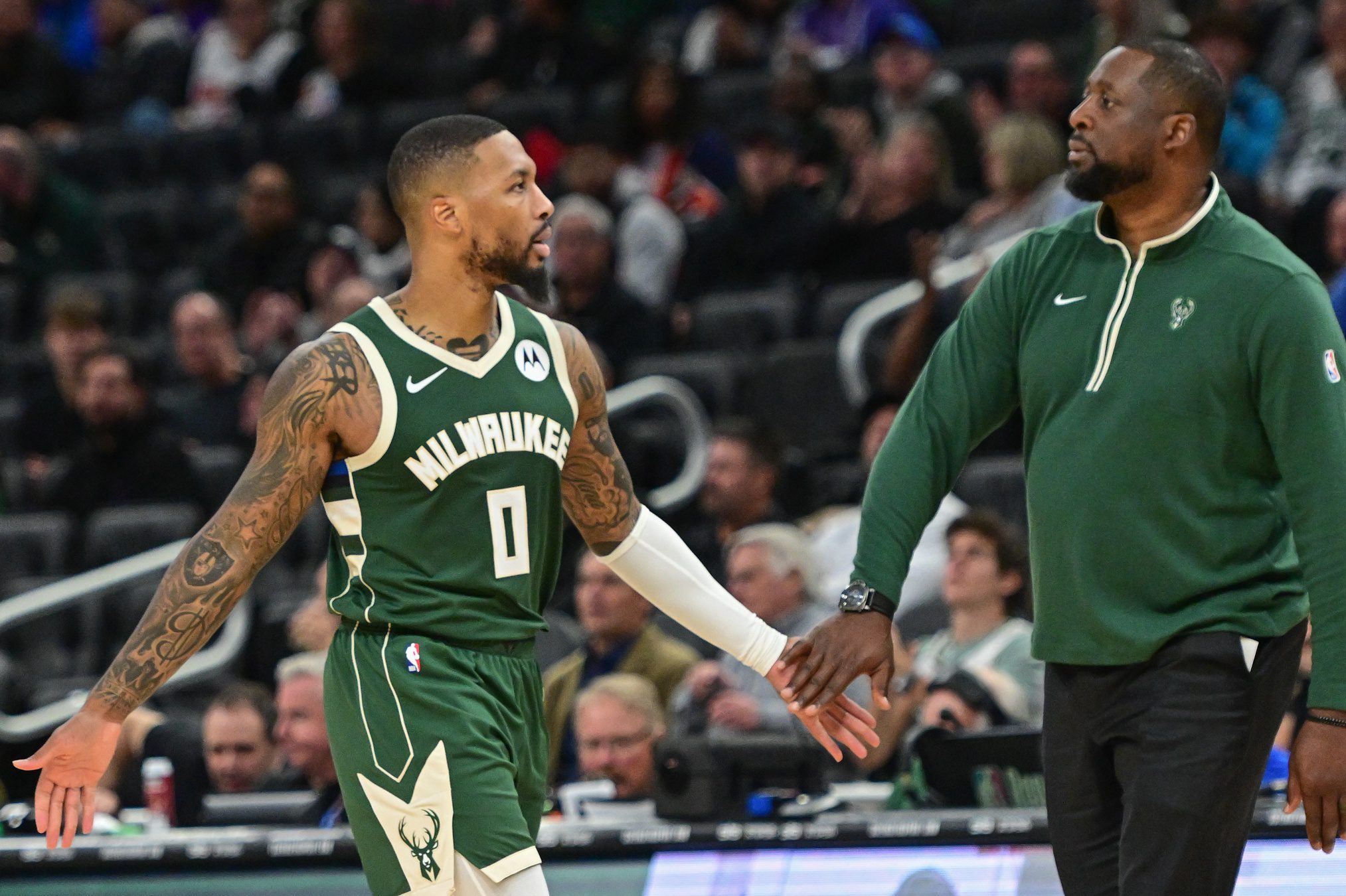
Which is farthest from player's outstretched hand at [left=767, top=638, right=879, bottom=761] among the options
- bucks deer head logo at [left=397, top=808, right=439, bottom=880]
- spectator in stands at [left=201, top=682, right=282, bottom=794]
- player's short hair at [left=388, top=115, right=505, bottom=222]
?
spectator in stands at [left=201, top=682, right=282, bottom=794]

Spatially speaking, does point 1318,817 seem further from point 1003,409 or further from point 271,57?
point 271,57

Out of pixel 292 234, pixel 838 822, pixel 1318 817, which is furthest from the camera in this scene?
pixel 292 234

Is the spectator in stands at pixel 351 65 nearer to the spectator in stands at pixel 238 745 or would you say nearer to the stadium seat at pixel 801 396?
the stadium seat at pixel 801 396

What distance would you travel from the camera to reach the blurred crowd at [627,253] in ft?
21.9

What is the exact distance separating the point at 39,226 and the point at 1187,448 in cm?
934

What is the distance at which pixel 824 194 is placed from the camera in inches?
384

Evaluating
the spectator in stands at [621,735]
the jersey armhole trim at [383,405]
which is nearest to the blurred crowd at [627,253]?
the spectator in stands at [621,735]

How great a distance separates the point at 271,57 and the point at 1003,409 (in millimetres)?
9860

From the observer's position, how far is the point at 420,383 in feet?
12.4

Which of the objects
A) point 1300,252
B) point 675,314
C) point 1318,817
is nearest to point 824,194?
point 675,314

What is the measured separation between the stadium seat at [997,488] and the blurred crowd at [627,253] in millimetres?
22

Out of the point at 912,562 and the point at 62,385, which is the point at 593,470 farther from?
the point at 62,385

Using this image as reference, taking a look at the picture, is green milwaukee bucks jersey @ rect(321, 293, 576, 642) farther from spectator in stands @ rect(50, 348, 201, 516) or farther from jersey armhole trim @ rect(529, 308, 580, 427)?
spectator in stands @ rect(50, 348, 201, 516)

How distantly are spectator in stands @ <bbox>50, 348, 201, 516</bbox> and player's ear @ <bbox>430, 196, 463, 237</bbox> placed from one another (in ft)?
17.7
